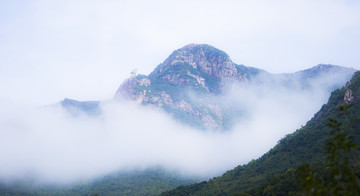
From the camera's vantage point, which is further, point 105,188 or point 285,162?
point 105,188

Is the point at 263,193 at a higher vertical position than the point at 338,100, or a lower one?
lower

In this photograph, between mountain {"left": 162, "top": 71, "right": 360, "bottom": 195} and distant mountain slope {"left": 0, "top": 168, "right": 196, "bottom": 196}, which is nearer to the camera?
mountain {"left": 162, "top": 71, "right": 360, "bottom": 195}

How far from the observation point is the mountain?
102m

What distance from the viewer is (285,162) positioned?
122 metres

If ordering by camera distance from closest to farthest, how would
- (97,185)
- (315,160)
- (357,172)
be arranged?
(357,172) < (315,160) < (97,185)

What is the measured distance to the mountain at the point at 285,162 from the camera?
335 ft

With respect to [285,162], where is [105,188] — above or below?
above

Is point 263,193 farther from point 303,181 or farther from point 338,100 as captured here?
point 338,100

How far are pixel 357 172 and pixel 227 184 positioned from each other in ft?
204

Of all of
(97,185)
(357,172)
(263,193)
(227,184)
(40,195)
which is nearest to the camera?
(357,172)

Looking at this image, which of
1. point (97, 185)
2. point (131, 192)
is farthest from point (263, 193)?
point (97, 185)

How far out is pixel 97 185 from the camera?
642 feet

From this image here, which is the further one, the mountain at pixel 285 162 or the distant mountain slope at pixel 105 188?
the distant mountain slope at pixel 105 188

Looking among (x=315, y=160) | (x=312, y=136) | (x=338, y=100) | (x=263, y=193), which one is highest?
(x=338, y=100)
